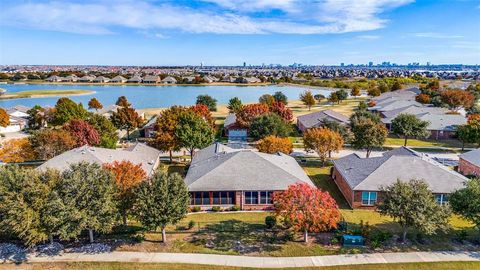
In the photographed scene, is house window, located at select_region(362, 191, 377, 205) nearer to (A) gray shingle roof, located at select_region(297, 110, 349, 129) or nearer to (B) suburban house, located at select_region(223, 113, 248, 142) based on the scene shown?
(A) gray shingle roof, located at select_region(297, 110, 349, 129)

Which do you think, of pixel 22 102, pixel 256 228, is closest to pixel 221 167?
pixel 256 228

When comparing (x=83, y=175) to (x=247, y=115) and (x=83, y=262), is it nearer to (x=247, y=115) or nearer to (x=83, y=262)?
(x=83, y=262)

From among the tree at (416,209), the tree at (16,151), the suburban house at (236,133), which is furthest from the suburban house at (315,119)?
the tree at (16,151)

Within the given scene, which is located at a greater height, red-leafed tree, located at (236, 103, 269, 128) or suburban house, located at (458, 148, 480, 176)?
red-leafed tree, located at (236, 103, 269, 128)

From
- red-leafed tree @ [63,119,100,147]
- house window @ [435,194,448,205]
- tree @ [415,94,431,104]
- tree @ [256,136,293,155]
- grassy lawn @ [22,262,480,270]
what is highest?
tree @ [415,94,431,104]

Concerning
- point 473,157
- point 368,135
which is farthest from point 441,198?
point 368,135

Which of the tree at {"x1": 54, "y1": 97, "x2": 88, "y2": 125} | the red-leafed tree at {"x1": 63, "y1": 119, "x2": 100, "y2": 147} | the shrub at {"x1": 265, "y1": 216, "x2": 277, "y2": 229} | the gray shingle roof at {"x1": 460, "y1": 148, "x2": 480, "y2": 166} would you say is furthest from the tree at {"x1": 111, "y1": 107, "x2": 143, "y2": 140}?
the gray shingle roof at {"x1": 460, "y1": 148, "x2": 480, "y2": 166}

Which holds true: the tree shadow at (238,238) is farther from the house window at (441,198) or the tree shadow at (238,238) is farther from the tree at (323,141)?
the tree at (323,141)

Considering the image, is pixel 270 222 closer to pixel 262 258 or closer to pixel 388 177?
pixel 262 258
